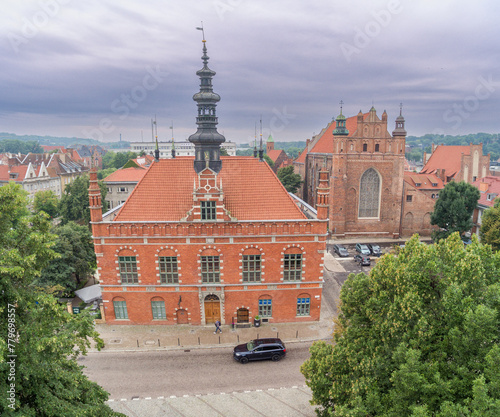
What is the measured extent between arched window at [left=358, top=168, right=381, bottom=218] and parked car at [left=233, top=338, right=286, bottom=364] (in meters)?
38.1

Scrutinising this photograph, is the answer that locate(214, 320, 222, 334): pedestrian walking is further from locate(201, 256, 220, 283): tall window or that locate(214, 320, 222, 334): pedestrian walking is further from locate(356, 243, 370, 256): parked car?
locate(356, 243, 370, 256): parked car

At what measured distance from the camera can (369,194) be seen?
5681 centimetres

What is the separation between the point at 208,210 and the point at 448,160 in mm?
62319

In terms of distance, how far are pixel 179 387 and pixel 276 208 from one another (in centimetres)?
1577

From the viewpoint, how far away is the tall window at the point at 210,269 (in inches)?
1115

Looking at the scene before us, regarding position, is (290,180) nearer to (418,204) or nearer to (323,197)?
(418,204)

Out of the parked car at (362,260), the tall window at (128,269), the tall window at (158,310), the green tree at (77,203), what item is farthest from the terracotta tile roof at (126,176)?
the parked car at (362,260)

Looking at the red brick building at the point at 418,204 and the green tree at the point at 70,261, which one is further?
the red brick building at the point at 418,204

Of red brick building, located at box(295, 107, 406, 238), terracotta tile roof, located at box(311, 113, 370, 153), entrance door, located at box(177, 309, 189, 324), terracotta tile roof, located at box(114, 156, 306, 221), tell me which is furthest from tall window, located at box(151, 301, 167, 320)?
terracotta tile roof, located at box(311, 113, 370, 153)

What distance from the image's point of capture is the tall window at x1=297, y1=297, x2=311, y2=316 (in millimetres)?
29797

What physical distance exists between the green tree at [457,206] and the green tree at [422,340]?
1419 inches

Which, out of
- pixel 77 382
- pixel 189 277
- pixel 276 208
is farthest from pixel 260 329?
pixel 77 382

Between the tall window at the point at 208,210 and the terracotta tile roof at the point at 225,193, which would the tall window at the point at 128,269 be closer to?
the terracotta tile roof at the point at 225,193

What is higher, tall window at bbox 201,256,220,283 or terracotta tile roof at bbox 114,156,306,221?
terracotta tile roof at bbox 114,156,306,221
